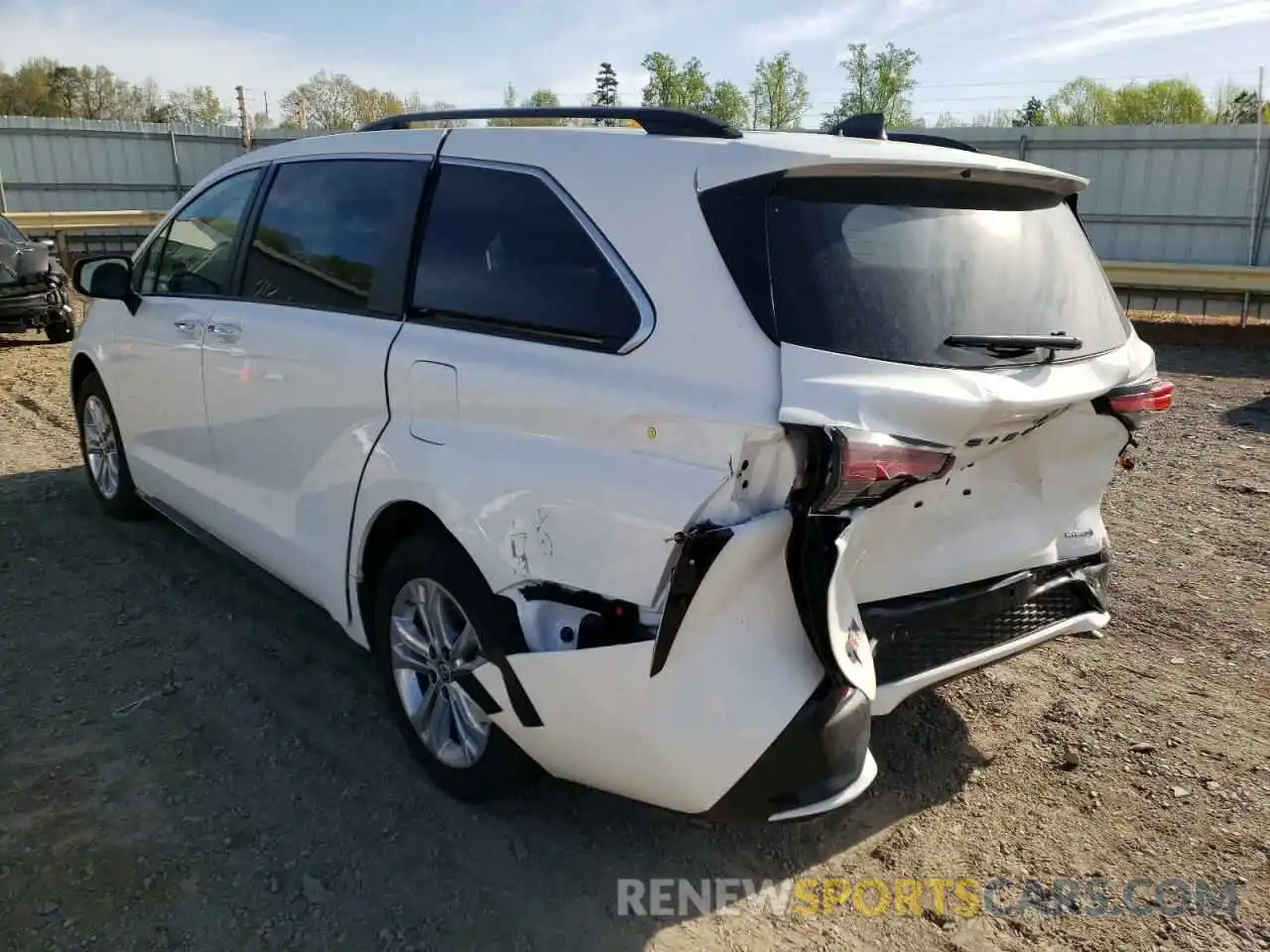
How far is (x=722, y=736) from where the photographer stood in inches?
89.8

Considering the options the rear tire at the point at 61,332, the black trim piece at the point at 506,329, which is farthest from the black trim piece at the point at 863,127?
the rear tire at the point at 61,332

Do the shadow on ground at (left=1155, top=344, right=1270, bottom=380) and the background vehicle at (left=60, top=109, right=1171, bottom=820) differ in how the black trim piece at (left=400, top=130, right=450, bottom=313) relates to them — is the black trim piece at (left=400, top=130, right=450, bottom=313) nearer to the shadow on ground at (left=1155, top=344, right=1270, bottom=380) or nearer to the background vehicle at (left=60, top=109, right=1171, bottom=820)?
the background vehicle at (left=60, top=109, right=1171, bottom=820)

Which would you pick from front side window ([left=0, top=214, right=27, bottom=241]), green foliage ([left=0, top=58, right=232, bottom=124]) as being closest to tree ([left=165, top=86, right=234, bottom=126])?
green foliage ([left=0, top=58, right=232, bottom=124])

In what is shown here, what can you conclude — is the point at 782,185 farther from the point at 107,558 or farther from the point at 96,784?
the point at 107,558

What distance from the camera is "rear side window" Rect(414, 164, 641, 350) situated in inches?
102

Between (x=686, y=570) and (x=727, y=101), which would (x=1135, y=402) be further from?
(x=727, y=101)

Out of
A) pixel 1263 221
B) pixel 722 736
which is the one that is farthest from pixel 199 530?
pixel 1263 221

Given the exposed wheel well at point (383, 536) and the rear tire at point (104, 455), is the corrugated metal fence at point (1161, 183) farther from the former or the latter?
the exposed wheel well at point (383, 536)

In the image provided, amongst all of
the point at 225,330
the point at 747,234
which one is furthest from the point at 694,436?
the point at 225,330

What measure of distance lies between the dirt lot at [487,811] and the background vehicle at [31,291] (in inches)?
303

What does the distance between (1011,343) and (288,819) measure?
245 cm

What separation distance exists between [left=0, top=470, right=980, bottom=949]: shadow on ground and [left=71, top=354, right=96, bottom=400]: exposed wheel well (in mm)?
1786

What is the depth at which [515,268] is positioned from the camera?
2818mm

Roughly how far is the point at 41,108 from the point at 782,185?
51.0 m
